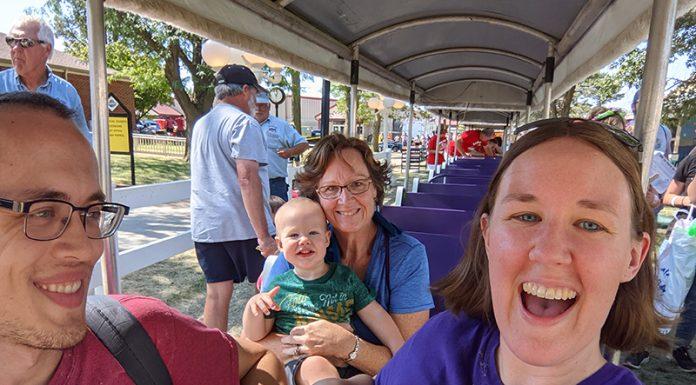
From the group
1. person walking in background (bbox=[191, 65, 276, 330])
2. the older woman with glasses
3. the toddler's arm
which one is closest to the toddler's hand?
the toddler's arm

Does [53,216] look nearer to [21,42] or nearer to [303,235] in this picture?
[303,235]

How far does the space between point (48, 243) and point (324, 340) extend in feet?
3.57

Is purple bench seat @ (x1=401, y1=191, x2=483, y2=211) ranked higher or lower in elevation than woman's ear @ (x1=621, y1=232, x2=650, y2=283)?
lower

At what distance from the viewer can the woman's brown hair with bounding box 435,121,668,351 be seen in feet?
3.59

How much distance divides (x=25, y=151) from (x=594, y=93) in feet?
88.7

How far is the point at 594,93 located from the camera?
23.2 m

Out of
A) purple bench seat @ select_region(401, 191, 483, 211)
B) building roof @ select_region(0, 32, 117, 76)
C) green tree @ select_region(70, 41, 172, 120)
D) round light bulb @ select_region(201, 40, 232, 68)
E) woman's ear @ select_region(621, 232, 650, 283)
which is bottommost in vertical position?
purple bench seat @ select_region(401, 191, 483, 211)

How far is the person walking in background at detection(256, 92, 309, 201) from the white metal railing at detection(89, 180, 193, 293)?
1264 mm

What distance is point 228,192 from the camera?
3178 mm

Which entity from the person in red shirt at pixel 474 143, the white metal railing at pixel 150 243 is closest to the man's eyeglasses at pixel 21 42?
the white metal railing at pixel 150 243

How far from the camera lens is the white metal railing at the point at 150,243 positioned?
4074mm

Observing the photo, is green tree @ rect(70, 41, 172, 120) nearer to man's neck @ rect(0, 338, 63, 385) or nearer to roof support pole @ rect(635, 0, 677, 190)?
man's neck @ rect(0, 338, 63, 385)

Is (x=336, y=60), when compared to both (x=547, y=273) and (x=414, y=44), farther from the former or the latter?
(x=547, y=273)

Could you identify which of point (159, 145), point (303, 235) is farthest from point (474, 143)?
point (159, 145)
